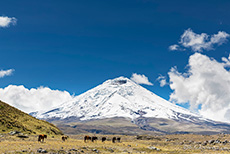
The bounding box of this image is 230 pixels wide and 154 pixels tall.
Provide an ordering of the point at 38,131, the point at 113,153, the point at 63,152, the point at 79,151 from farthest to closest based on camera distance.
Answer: the point at 38,131
the point at 113,153
the point at 79,151
the point at 63,152

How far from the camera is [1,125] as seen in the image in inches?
2180

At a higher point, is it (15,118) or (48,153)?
(15,118)

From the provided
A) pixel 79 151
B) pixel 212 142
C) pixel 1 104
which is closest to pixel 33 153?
pixel 79 151

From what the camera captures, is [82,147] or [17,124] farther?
[17,124]

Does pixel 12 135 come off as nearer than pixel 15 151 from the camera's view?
No

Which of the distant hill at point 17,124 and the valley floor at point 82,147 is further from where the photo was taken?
the distant hill at point 17,124

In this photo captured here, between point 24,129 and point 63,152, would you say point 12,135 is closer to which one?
point 24,129

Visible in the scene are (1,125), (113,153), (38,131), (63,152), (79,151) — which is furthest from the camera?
(38,131)

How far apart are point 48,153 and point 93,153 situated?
7913mm

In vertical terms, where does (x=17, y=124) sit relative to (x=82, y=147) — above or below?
above

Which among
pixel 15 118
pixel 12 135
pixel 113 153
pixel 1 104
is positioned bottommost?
pixel 113 153

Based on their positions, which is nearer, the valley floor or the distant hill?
the valley floor

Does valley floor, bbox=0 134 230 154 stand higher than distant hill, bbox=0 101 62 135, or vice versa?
distant hill, bbox=0 101 62 135

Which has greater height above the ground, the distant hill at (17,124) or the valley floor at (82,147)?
the distant hill at (17,124)
